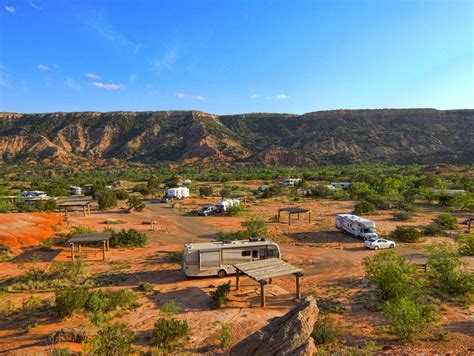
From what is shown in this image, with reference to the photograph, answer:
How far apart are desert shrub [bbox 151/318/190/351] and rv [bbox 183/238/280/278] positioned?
Result: 22.6 ft

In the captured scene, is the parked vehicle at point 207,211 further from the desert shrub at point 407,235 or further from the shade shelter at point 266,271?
the shade shelter at point 266,271

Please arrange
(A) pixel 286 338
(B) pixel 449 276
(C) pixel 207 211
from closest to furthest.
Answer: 1. (A) pixel 286 338
2. (B) pixel 449 276
3. (C) pixel 207 211

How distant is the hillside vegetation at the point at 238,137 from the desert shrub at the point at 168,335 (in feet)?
409

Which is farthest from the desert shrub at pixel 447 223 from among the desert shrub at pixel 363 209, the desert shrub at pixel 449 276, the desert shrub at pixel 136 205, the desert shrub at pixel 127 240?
the desert shrub at pixel 136 205

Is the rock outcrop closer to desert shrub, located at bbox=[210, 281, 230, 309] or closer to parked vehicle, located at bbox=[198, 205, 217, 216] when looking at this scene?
desert shrub, located at bbox=[210, 281, 230, 309]

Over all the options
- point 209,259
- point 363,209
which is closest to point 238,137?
point 363,209

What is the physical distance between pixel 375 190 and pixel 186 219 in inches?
1434

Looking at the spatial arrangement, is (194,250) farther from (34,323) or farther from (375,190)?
(375,190)

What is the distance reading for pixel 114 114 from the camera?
16925 cm

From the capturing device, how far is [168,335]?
41.1 feet

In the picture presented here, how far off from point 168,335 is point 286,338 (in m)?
5.46

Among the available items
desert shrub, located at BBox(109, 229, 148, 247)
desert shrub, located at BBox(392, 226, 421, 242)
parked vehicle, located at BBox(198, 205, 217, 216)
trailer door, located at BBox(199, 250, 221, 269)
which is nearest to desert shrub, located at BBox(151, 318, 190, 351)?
trailer door, located at BBox(199, 250, 221, 269)

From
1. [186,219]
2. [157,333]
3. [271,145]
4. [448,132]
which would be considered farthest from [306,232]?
[448,132]

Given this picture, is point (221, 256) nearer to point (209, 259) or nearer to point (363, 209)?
point (209, 259)
